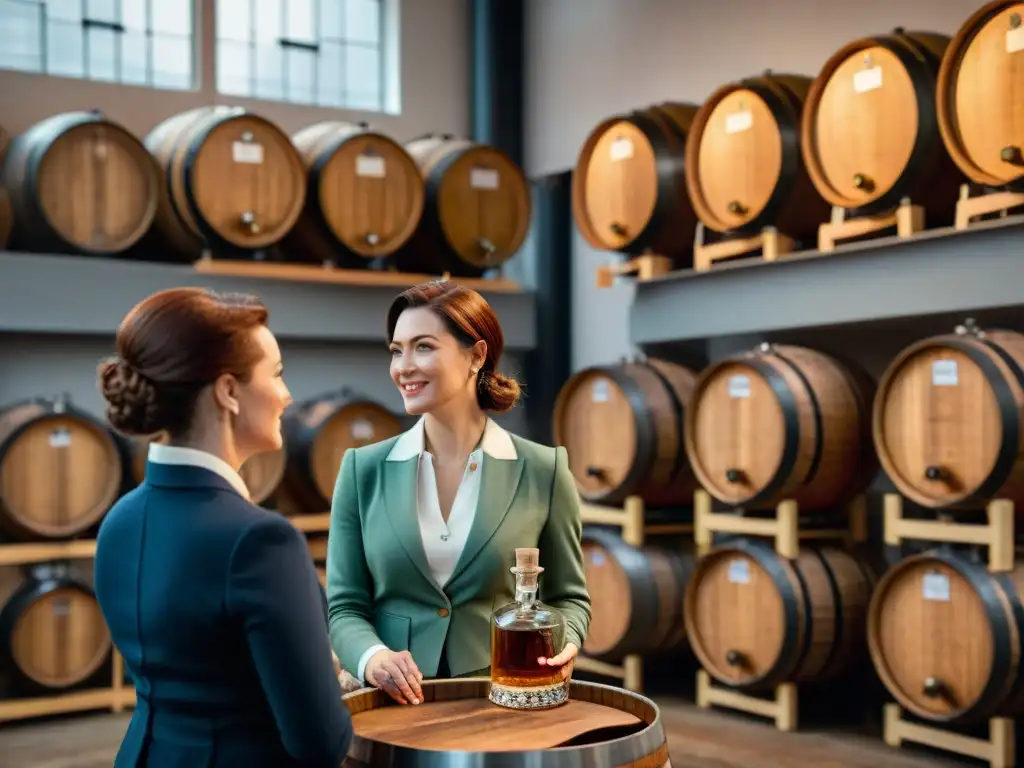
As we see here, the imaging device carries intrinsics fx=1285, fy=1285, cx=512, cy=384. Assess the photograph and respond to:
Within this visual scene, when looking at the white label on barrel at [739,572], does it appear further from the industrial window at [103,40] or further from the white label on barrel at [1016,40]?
the industrial window at [103,40]

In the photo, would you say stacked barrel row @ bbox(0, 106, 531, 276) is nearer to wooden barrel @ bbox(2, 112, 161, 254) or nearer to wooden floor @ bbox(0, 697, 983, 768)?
wooden barrel @ bbox(2, 112, 161, 254)

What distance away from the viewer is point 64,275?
569cm

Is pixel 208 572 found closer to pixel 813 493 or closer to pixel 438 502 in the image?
pixel 438 502

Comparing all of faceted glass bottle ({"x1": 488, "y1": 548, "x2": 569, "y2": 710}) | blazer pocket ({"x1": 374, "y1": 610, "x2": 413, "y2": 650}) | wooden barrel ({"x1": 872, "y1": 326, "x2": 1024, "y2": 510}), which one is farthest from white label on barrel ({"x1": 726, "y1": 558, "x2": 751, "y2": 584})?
faceted glass bottle ({"x1": 488, "y1": 548, "x2": 569, "y2": 710})

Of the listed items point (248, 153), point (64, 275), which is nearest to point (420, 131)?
point (248, 153)

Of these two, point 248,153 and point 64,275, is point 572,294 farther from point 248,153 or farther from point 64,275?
point 64,275

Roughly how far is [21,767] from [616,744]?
361cm

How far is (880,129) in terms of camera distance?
4652 millimetres

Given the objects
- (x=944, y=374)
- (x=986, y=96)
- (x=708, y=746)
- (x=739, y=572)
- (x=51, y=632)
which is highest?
(x=986, y=96)

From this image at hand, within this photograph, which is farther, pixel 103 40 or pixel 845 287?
pixel 103 40

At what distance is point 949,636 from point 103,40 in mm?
4984

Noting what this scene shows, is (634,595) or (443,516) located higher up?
(443,516)

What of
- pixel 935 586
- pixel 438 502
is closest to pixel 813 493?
pixel 935 586

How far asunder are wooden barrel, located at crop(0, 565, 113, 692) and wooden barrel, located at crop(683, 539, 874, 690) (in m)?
2.57
